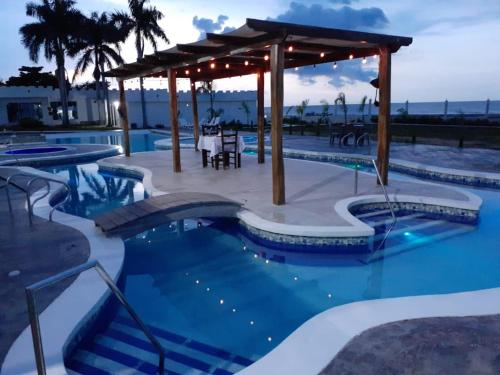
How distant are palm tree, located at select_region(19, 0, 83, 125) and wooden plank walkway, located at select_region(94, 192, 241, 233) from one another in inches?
→ 1159

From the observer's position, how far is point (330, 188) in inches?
330

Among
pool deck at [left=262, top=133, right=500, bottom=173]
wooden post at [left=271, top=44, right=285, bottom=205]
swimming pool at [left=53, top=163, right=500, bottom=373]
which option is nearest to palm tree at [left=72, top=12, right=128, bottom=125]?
pool deck at [left=262, top=133, right=500, bottom=173]

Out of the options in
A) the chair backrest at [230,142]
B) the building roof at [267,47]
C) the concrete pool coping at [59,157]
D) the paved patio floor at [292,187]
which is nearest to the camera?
the building roof at [267,47]

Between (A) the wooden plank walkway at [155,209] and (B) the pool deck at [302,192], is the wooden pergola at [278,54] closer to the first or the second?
(B) the pool deck at [302,192]

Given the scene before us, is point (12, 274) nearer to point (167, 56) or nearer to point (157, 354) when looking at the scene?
point (157, 354)

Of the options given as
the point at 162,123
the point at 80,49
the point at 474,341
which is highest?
the point at 80,49

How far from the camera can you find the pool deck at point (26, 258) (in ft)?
11.4

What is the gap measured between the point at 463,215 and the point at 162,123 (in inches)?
1245

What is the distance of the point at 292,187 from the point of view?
8484mm

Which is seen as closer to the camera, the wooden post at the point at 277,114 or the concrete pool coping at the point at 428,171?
the wooden post at the point at 277,114

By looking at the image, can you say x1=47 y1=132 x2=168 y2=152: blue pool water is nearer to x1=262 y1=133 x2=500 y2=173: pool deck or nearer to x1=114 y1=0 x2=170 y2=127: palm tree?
x1=114 y1=0 x2=170 y2=127: palm tree

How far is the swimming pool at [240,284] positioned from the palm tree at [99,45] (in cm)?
2958

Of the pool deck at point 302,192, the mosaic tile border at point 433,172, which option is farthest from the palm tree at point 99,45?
the mosaic tile border at point 433,172

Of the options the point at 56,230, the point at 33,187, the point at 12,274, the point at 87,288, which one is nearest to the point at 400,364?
the point at 87,288
